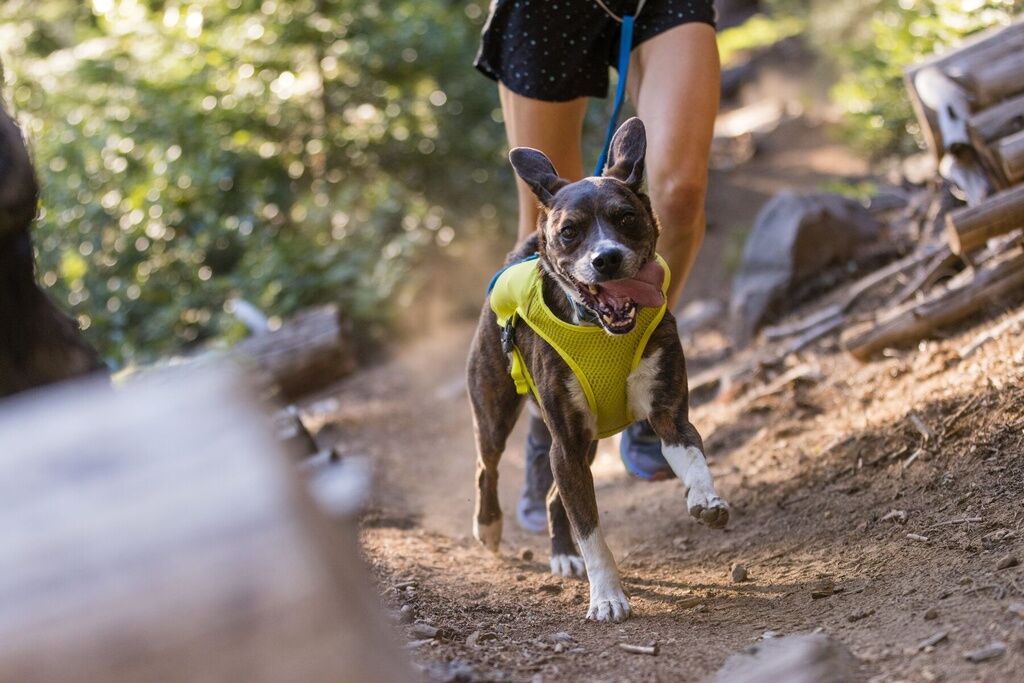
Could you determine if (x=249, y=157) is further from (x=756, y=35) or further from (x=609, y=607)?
(x=756, y=35)

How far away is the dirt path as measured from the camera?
128 inches

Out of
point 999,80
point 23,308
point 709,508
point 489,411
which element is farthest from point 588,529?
point 999,80

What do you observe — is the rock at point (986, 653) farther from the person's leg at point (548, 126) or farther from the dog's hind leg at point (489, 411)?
the person's leg at point (548, 126)

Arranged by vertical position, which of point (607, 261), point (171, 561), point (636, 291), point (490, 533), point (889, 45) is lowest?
point (490, 533)

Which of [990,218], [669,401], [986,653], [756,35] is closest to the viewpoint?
[986,653]

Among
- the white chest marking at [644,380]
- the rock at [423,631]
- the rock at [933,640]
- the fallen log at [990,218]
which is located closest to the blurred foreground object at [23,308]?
the rock at [423,631]

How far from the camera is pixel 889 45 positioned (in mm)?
9469

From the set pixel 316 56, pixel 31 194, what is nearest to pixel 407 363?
pixel 316 56

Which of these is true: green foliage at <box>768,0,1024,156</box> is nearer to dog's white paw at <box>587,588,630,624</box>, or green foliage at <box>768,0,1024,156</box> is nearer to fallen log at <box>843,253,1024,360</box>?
fallen log at <box>843,253,1024,360</box>

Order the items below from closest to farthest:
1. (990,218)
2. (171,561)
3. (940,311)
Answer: (171,561)
(990,218)
(940,311)

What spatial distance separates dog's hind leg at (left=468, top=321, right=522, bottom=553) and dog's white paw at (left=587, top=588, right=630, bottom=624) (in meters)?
1.02

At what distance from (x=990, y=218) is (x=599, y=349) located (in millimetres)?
2491

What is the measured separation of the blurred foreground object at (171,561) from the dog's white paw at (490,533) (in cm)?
296

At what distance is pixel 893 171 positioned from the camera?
10234 millimetres
